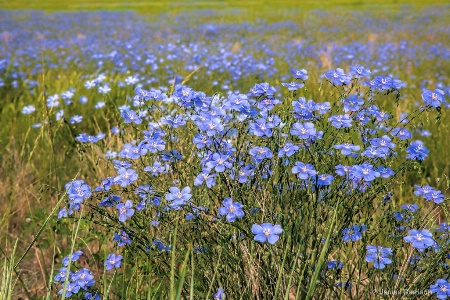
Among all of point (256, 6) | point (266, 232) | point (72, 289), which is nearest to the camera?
point (266, 232)

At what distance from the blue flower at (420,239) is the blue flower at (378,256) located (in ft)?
0.31

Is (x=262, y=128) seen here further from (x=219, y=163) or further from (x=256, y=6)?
(x=256, y=6)

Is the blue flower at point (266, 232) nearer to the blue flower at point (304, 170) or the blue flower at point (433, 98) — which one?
the blue flower at point (304, 170)

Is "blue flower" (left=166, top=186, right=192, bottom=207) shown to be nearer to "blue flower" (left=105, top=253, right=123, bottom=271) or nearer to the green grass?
"blue flower" (left=105, top=253, right=123, bottom=271)

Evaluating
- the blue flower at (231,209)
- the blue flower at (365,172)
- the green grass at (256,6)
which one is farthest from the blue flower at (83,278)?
the green grass at (256,6)

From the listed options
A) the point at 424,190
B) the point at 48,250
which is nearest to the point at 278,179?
the point at 424,190

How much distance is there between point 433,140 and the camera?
3.71 meters

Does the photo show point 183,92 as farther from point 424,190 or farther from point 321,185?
point 424,190

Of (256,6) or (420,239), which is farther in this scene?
(256,6)

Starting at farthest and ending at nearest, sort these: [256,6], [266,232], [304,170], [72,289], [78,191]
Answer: [256,6]
[72,289]
[78,191]
[304,170]
[266,232]

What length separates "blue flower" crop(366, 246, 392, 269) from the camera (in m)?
1.47

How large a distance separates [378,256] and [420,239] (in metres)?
0.15

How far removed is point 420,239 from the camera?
4.80ft

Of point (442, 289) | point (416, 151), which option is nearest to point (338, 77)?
point (416, 151)
